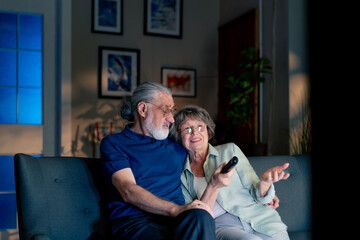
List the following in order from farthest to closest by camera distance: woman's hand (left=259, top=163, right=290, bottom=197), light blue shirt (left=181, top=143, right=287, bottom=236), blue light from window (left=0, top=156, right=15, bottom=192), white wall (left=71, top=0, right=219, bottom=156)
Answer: white wall (left=71, top=0, right=219, bottom=156) < blue light from window (left=0, top=156, right=15, bottom=192) < light blue shirt (left=181, top=143, right=287, bottom=236) < woman's hand (left=259, top=163, right=290, bottom=197)

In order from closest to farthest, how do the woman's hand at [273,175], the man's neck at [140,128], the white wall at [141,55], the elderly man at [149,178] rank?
1. the elderly man at [149,178]
2. the woman's hand at [273,175]
3. the man's neck at [140,128]
4. the white wall at [141,55]

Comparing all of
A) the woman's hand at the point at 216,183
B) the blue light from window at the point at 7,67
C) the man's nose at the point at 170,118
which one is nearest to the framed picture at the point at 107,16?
the blue light from window at the point at 7,67

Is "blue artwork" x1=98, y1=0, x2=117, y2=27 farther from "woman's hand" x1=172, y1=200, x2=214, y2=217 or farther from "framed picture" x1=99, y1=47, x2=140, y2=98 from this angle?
"woman's hand" x1=172, y1=200, x2=214, y2=217

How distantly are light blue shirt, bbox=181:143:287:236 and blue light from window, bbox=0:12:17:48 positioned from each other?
7.86 feet

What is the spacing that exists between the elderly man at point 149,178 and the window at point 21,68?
75.4 inches

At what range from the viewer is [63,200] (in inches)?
64.1

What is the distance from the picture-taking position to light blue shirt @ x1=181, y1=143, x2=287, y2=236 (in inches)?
66.1

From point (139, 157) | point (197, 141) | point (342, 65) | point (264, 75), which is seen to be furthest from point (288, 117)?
point (342, 65)

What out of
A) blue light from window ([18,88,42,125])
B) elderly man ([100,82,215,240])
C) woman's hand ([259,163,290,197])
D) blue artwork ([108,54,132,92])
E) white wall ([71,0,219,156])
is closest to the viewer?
elderly man ([100,82,215,240])

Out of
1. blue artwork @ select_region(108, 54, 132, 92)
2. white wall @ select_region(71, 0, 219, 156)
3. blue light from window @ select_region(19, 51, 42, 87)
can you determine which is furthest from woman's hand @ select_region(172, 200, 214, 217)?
blue artwork @ select_region(108, 54, 132, 92)

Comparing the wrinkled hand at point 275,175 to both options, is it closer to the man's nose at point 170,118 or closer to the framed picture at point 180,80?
the man's nose at point 170,118

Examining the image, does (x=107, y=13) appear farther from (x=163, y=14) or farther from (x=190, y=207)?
(x=190, y=207)

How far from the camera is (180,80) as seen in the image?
4387 mm

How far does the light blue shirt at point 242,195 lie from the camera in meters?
1.68
